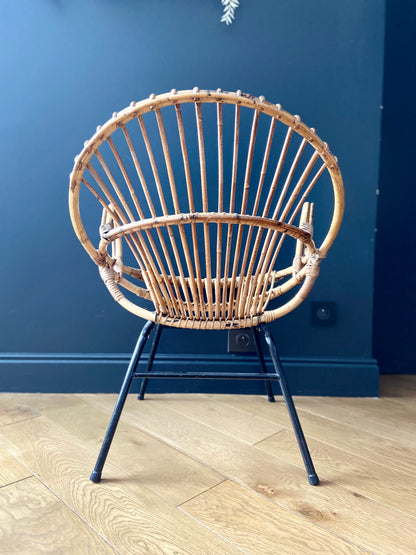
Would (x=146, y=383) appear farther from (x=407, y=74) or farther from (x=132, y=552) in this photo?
(x=407, y=74)

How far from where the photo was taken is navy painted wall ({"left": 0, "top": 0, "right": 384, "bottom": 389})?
1526 millimetres

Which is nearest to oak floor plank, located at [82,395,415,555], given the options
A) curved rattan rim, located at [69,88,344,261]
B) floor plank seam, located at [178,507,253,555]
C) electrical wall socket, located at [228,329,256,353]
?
floor plank seam, located at [178,507,253,555]

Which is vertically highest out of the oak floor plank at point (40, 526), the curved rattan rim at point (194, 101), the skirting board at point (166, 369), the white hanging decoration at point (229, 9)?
the white hanging decoration at point (229, 9)

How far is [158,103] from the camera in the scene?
33.0 inches

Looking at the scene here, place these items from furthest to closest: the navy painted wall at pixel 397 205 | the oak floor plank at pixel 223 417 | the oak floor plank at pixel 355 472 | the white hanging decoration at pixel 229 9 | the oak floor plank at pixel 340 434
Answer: the navy painted wall at pixel 397 205, the white hanging decoration at pixel 229 9, the oak floor plank at pixel 223 417, the oak floor plank at pixel 340 434, the oak floor plank at pixel 355 472

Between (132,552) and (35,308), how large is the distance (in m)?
1.00

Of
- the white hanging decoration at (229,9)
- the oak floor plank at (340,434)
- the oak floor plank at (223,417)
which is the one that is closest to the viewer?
the oak floor plank at (340,434)

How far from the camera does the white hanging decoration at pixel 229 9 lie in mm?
1493

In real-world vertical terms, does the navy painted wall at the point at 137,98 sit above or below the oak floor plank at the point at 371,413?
above

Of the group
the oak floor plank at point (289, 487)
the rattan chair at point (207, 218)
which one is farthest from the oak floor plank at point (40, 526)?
the oak floor plank at point (289, 487)

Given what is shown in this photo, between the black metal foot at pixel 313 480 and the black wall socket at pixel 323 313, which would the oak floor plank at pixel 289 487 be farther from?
the black wall socket at pixel 323 313

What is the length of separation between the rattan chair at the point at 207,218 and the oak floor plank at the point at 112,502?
2.4 inches

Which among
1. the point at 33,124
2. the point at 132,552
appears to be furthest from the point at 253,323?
the point at 33,124

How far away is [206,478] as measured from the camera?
1.06 metres
